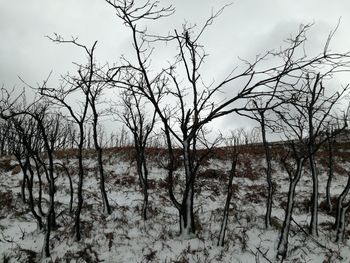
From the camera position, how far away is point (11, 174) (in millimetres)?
16062

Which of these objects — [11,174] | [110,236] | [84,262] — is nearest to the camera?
[84,262]

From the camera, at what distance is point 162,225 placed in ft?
36.6

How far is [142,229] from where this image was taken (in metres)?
10.9

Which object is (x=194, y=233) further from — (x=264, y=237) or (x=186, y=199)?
(x=264, y=237)

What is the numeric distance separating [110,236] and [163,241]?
5.15 feet

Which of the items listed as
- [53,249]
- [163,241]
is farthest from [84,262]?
[163,241]

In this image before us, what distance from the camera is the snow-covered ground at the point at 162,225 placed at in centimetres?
934

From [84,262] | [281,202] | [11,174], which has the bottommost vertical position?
[84,262]

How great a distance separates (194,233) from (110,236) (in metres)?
2.46

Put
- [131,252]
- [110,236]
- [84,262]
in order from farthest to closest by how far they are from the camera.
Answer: [110,236]
[131,252]
[84,262]

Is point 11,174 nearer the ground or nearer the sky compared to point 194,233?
nearer the sky

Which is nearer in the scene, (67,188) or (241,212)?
(241,212)

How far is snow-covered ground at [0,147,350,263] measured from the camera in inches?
368

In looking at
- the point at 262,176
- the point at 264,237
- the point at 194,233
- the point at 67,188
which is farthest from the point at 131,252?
the point at 262,176
